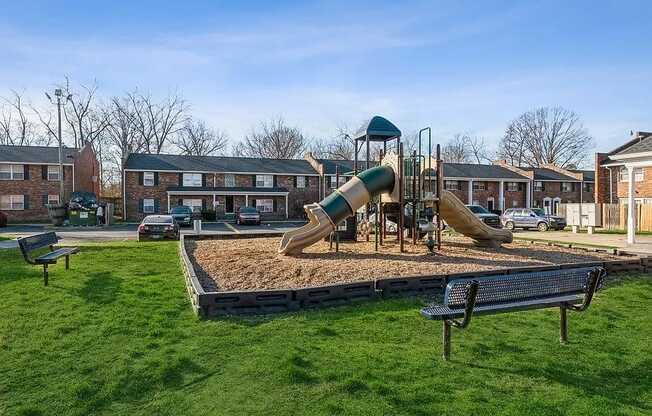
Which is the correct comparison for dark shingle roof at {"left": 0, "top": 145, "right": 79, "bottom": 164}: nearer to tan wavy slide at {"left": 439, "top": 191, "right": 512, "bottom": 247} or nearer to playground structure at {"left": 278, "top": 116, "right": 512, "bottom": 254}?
playground structure at {"left": 278, "top": 116, "right": 512, "bottom": 254}

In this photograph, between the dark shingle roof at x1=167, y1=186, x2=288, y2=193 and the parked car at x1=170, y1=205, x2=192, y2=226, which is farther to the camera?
the dark shingle roof at x1=167, y1=186, x2=288, y2=193

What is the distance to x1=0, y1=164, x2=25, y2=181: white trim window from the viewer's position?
39.0 m

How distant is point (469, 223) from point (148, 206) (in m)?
33.9

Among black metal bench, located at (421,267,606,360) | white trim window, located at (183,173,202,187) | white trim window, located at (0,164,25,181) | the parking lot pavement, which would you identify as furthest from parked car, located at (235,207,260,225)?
black metal bench, located at (421,267,606,360)

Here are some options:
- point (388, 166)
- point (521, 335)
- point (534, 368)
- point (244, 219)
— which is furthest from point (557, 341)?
point (244, 219)

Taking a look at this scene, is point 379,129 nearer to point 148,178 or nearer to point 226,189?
point 226,189

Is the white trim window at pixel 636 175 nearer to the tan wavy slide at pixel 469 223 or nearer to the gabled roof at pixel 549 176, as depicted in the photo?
the gabled roof at pixel 549 176

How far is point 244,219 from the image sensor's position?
3722 cm

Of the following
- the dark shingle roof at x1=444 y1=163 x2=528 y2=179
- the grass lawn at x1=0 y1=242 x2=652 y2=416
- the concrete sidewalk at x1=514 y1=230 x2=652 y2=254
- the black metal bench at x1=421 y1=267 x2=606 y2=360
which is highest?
the dark shingle roof at x1=444 y1=163 x2=528 y2=179

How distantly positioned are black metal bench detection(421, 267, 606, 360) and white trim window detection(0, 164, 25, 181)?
4335 cm

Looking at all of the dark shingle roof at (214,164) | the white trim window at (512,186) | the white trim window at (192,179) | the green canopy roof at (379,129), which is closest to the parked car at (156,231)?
Answer: the green canopy roof at (379,129)

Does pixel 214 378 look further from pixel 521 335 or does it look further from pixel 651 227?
pixel 651 227

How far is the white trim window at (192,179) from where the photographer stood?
142 feet

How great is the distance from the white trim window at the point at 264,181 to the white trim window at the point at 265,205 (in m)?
1.69
